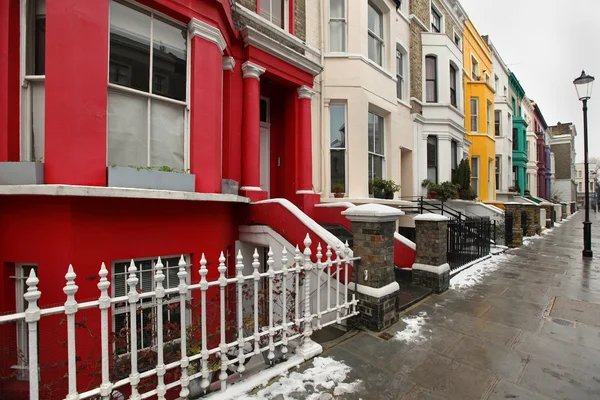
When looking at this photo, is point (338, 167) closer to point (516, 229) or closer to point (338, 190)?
point (338, 190)

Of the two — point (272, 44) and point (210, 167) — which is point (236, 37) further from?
point (210, 167)

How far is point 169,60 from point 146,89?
633 millimetres

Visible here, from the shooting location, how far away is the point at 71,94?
3.31 metres

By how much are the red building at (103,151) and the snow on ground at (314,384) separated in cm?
196

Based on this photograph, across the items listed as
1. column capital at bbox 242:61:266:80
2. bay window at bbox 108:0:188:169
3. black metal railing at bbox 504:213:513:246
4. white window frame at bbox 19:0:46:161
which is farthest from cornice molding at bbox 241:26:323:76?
black metal railing at bbox 504:213:513:246

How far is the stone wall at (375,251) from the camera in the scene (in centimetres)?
399

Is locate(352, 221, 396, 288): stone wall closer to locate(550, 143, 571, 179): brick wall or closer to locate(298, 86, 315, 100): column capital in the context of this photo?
locate(298, 86, 315, 100): column capital

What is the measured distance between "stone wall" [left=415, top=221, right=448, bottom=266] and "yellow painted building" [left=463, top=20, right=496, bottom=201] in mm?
11618

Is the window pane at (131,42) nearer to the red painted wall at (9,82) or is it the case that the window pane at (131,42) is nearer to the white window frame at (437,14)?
the red painted wall at (9,82)

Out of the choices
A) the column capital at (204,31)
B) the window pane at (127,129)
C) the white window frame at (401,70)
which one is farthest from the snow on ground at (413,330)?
the white window frame at (401,70)

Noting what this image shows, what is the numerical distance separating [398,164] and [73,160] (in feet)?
29.1

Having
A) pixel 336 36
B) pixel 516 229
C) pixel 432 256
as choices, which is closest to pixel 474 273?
pixel 432 256

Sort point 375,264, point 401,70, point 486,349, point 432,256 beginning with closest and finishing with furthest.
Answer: point 486,349, point 375,264, point 432,256, point 401,70

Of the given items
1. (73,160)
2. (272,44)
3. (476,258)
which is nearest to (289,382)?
(73,160)
